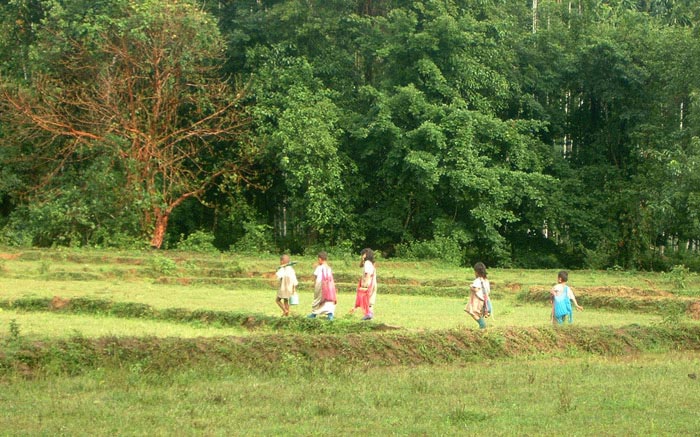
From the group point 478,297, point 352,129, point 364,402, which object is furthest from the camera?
point 352,129

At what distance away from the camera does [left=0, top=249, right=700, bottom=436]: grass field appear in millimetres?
9500

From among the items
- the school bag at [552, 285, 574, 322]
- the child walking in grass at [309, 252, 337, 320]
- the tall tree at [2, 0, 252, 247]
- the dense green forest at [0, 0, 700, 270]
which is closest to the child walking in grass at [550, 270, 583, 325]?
the school bag at [552, 285, 574, 322]

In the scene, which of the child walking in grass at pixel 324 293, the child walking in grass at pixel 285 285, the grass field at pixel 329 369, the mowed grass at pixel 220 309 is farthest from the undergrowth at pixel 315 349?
the child walking in grass at pixel 285 285

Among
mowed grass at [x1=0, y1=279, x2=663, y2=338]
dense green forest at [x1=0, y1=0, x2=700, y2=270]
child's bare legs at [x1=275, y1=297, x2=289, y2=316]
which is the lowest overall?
mowed grass at [x1=0, y1=279, x2=663, y2=338]

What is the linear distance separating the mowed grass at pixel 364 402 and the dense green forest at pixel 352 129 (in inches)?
794

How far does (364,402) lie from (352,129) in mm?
25743

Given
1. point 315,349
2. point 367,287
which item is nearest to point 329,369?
point 315,349

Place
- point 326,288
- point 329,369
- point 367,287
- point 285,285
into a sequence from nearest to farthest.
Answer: point 329,369 < point 326,288 < point 367,287 < point 285,285

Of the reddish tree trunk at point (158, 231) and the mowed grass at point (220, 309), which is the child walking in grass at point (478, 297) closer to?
the mowed grass at point (220, 309)

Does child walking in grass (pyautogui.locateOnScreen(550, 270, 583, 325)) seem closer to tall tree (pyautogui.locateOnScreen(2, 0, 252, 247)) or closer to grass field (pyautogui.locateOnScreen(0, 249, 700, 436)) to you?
grass field (pyautogui.locateOnScreen(0, 249, 700, 436))

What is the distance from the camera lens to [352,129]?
35.6 metres

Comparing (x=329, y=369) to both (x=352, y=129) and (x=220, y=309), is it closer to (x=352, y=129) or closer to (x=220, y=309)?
(x=220, y=309)

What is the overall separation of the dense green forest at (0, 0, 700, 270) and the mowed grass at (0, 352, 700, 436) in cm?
2017

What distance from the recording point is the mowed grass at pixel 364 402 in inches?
363
